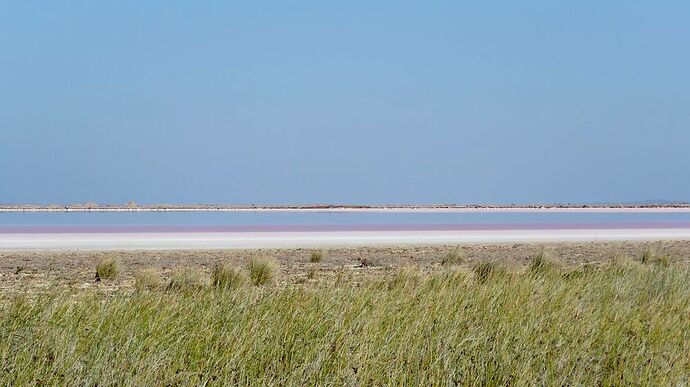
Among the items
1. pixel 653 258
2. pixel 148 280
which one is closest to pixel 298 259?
pixel 653 258

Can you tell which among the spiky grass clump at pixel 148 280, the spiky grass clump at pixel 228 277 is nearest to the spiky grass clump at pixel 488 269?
the spiky grass clump at pixel 228 277

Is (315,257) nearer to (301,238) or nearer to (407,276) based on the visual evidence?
(407,276)

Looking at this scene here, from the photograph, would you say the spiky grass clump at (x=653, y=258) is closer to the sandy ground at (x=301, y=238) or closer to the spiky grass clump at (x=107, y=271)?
the sandy ground at (x=301, y=238)

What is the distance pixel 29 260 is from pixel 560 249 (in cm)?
1399

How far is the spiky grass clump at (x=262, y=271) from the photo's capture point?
625 inches

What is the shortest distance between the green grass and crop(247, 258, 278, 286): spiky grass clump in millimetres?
5911

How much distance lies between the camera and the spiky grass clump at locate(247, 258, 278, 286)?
15.9 meters

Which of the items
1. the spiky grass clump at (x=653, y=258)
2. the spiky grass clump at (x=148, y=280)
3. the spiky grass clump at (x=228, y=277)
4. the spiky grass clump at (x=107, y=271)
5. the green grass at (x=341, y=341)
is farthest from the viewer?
the spiky grass clump at (x=653, y=258)

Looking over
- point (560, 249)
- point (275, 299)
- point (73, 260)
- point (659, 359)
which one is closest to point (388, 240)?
point (560, 249)

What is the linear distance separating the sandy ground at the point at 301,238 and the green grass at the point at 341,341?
1747 cm

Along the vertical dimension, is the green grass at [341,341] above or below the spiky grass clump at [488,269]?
below

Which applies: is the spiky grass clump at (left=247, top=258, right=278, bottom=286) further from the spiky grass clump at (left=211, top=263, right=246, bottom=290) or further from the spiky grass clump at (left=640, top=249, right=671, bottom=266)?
the spiky grass clump at (left=640, top=249, right=671, bottom=266)

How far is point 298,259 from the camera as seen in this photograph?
73.4ft

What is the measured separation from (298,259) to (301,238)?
31.5ft
